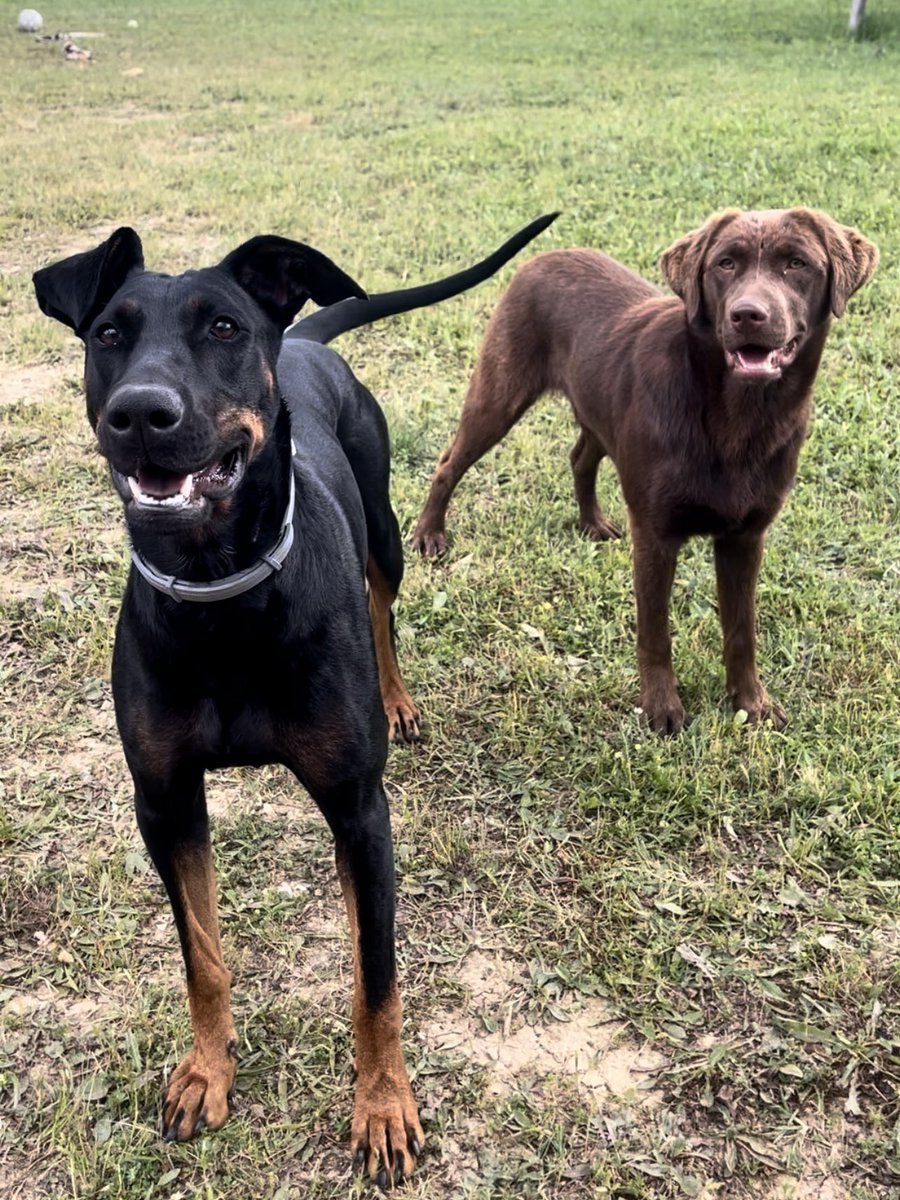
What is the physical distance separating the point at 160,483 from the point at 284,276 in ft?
2.40

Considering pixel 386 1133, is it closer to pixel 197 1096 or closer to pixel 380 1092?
pixel 380 1092

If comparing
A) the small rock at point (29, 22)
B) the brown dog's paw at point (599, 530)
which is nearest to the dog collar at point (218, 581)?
the brown dog's paw at point (599, 530)

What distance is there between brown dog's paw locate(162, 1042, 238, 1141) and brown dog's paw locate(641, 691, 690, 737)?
1705mm

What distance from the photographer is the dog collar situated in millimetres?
2066

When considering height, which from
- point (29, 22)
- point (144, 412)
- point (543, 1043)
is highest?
point (29, 22)

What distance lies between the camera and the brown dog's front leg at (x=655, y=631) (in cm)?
341

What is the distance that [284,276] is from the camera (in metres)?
2.44

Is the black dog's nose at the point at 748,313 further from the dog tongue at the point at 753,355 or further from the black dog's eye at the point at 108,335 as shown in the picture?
the black dog's eye at the point at 108,335

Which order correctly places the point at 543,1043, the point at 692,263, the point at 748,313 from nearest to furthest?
1. the point at 543,1043
2. the point at 748,313
3. the point at 692,263

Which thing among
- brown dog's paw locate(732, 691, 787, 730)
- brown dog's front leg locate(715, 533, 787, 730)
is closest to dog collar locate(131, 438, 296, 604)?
brown dog's front leg locate(715, 533, 787, 730)

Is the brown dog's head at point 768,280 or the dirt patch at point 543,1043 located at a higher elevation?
the brown dog's head at point 768,280

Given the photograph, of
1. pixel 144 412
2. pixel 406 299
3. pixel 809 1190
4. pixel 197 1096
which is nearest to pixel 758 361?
pixel 406 299

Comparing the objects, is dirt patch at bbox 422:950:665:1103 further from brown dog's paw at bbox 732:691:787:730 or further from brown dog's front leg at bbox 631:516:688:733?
brown dog's paw at bbox 732:691:787:730

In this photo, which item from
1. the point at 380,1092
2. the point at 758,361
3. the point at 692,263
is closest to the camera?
the point at 380,1092
